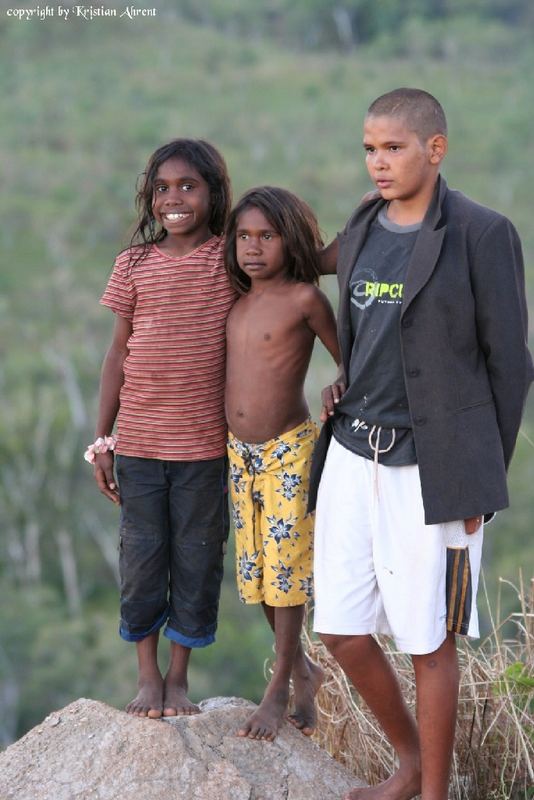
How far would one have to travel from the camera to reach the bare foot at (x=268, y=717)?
11.0 feet

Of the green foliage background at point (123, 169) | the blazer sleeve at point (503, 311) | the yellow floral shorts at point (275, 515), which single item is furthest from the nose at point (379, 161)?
the green foliage background at point (123, 169)

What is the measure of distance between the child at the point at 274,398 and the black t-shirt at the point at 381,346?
31 centimetres

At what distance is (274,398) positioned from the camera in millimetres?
3312

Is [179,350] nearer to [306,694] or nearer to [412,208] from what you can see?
[412,208]

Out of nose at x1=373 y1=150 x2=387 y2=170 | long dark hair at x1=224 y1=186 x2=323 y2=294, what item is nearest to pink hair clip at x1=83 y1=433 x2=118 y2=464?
long dark hair at x1=224 y1=186 x2=323 y2=294

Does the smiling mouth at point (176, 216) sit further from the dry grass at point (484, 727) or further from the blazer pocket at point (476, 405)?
the dry grass at point (484, 727)

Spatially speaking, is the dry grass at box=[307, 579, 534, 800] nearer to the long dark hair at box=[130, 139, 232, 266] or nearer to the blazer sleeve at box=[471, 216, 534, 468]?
the blazer sleeve at box=[471, 216, 534, 468]

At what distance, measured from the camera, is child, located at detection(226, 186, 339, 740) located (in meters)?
3.28

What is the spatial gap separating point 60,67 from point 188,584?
54.8 m

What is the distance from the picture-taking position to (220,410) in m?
3.44

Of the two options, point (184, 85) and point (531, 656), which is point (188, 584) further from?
point (184, 85)

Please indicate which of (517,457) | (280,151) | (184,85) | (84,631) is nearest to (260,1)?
(184,85)

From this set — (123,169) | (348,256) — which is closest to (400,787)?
(348,256)

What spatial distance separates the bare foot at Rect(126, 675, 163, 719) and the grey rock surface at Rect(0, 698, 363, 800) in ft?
0.14
